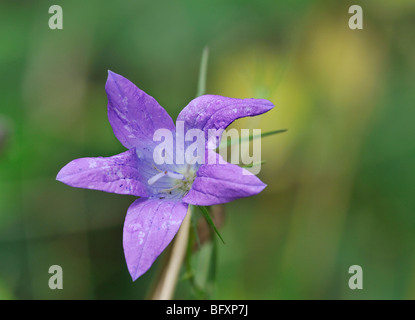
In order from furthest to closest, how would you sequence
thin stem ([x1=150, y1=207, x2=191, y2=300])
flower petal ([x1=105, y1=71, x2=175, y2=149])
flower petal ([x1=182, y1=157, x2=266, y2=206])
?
1. thin stem ([x1=150, y1=207, x2=191, y2=300])
2. flower petal ([x1=105, y1=71, x2=175, y2=149])
3. flower petal ([x1=182, y1=157, x2=266, y2=206])

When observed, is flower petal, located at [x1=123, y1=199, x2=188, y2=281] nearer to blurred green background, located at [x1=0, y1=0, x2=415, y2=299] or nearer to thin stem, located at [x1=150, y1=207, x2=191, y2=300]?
thin stem, located at [x1=150, y1=207, x2=191, y2=300]

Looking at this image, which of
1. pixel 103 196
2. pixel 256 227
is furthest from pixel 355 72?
pixel 103 196

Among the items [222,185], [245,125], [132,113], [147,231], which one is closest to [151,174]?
[132,113]

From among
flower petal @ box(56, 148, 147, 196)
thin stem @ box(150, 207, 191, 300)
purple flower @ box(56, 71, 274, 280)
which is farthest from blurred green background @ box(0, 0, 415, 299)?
flower petal @ box(56, 148, 147, 196)

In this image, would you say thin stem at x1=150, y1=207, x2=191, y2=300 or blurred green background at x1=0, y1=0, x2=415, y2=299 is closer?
thin stem at x1=150, y1=207, x2=191, y2=300

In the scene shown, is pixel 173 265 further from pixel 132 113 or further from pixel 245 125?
pixel 245 125

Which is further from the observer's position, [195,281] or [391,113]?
[391,113]

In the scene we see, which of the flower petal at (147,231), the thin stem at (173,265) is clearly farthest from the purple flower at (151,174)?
the thin stem at (173,265)

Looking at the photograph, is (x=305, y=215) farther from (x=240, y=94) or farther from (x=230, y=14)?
(x=230, y=14)
